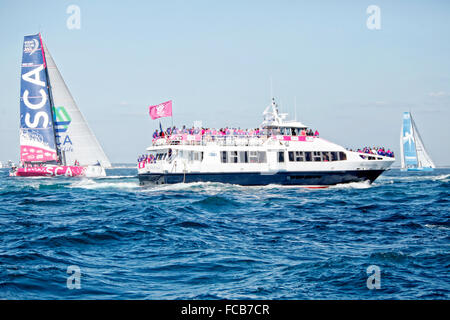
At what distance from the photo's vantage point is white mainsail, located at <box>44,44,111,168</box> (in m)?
73.0

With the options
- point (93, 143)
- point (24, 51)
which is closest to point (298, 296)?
point (93, 143)

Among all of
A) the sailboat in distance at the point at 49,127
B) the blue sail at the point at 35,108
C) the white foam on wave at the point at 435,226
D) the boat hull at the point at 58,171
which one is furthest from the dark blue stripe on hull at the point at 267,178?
the blue sail at the point at 35,108

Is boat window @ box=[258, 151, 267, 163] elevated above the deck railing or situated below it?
below

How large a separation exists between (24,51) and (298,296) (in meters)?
73.4

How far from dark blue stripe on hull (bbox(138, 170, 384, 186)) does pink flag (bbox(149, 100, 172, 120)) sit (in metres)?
5.95

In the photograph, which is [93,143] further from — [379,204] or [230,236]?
[230,236]

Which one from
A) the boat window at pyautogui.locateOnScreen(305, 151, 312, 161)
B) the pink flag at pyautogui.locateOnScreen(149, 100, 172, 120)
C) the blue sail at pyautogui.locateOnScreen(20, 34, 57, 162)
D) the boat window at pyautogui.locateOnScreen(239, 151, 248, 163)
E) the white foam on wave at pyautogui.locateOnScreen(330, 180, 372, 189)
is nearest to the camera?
the white foam on wave at pyautogui.locateOnScreen(330, 180, 372, 189)

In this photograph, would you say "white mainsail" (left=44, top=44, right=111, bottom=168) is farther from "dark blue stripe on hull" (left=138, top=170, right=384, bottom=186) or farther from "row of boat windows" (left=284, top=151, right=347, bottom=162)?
"row of boat windows" (left=284, top=151, right=347, bottom=162)

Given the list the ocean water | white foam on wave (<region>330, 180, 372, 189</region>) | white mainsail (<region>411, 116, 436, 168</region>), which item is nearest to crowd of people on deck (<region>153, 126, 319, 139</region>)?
white foam on wave (<region>330, 180, 372, 189</region>)

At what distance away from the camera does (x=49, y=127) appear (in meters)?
72.4

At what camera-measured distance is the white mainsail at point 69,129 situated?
73000 millimetres

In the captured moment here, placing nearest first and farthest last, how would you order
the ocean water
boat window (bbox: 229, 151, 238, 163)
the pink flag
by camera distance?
1. the ocean water
2. boat window (bbox: 229, 151, 238, 163)
3. the pink flag

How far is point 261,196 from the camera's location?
3366cm

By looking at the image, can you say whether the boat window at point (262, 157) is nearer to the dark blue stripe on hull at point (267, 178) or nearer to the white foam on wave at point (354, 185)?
the dark blue stripe on hull at point (267, 178)
